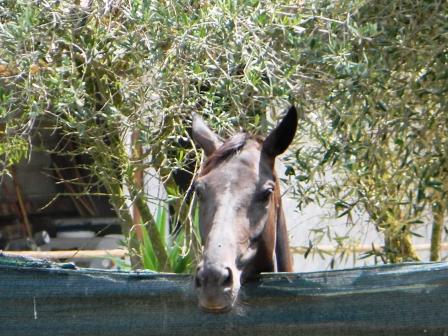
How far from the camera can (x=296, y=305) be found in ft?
10.5

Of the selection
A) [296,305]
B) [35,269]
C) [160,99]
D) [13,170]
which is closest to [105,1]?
[160,99]

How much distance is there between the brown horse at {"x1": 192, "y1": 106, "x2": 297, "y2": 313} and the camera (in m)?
3.12

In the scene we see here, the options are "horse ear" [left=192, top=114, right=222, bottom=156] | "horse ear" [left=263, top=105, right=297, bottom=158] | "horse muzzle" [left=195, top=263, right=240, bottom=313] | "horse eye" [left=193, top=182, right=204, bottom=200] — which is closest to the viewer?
"horse muzzle" [left=195, top=263, right=240, bottom=313]

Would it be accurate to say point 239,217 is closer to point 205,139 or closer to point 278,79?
point 205,139

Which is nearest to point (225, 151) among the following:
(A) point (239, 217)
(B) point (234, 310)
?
(A) point (239, 217)

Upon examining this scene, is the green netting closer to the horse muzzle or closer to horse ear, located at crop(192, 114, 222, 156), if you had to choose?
the horse muzzle

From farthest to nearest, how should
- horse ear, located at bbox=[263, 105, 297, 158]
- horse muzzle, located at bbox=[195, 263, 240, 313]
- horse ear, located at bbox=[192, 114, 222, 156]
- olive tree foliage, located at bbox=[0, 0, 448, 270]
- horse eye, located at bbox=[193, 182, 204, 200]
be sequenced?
olive tree foliage, located at bbox=[0, 0, 448, 270] < horse ear, located at bbox=[192, 114, 222, 156] < horse ear, located at bbox=[263, 105, 297, 158] < horse eye, located at bbox=[193, 182, 204, 200] < horse muzzle, located at bbox=[195, 263, 240, 313]

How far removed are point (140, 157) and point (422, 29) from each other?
174 cm

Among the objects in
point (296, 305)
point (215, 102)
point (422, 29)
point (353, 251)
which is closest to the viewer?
point (296, 305)

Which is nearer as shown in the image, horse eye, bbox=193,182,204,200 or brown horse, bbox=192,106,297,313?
brown horse, bbox=192,106,297,313

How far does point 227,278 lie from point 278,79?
1750 mm

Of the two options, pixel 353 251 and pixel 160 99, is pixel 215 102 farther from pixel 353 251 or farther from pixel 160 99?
pixel 353 251

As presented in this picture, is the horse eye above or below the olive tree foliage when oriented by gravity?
below

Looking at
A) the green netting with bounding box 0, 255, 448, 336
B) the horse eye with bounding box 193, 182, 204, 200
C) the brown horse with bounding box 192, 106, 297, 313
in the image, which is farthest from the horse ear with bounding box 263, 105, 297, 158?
the green netting with bounding box 0, 255, 448, 336
